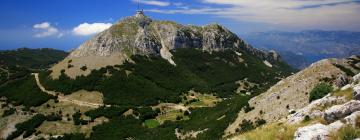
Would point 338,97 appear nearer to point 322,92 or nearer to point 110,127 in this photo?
point 322,92

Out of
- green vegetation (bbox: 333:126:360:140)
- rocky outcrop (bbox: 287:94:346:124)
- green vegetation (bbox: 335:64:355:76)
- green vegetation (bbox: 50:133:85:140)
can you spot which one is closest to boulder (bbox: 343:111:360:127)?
green vegetation (bbox: 333:126:360:140)

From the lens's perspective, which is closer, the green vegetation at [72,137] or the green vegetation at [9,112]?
the green vegetation at [72,137]

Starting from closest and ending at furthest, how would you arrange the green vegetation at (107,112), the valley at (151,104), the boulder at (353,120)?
the boulder at (353,120)
the valley at (151,104)
the green vegetation at (107,112)

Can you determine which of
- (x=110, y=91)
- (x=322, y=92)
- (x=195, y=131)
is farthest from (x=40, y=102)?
(x=322, y=92)

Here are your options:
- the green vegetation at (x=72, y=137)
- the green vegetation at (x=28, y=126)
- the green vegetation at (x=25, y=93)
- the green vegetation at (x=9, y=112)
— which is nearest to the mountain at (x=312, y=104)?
the green vegetation at (x=72, y=137)

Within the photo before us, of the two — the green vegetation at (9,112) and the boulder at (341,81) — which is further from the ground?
the boulder at (341,81)

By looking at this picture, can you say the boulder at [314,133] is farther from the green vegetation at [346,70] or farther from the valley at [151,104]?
the green vegetation at [346,70]
